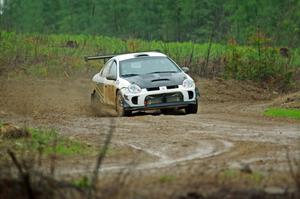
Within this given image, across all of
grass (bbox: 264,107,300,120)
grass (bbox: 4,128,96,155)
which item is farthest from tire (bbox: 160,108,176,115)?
grass (bbox: 4,128,96,155)

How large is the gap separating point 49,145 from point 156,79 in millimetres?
7525

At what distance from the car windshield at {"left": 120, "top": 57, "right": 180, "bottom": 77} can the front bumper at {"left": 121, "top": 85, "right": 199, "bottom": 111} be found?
36.9 inches

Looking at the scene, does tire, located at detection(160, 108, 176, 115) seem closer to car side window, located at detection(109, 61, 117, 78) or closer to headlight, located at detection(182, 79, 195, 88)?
headlight, located at detection(182, 79, 195, 88)

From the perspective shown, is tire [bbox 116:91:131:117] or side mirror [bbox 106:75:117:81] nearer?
tire [bbox 116:91:131:117]

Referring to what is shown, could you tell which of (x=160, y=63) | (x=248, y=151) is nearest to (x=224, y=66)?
(x=160, y=63)

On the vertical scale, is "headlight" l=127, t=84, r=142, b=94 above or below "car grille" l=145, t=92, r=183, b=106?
above

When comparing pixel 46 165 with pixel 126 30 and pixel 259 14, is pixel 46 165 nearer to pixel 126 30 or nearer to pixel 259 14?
pixel 259 14

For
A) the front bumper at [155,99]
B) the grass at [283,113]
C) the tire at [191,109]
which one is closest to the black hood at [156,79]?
the front bumper at [155,99]

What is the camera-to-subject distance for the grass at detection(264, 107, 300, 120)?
19.2m

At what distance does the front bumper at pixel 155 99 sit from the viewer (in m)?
18.8

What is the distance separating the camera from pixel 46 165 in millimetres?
10219

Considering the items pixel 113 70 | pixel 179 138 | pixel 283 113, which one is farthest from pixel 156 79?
pixel 179 138

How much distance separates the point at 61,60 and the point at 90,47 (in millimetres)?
4518

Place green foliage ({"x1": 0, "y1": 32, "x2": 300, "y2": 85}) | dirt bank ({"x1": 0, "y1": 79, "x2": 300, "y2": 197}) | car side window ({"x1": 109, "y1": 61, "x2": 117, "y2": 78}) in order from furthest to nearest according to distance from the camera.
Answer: green foliage ({"x1": 0, "y1": 32, "x2": 300, "y2": 85}) → car side window ({"x1": 109, "y1": 61, "x2": 117, "y2": 78}) → dirt bank ({"x1": 0, "y1": 79, "x2": 300, "y2": 197})
